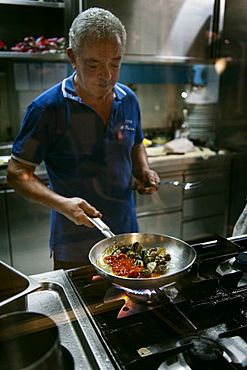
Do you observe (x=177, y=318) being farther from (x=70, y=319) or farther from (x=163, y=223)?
(x=163, y=223)

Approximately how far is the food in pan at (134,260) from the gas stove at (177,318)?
3cm

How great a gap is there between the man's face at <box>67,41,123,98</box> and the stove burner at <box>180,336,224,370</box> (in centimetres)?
76

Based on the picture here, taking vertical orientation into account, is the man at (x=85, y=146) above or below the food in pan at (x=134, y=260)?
above

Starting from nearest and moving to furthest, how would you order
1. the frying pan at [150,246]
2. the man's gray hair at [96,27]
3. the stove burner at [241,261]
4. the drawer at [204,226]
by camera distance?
the frying pan at [150,246] → the stove burner at [241,261] → the man's gray hair at [96,27] → the drawer at [204,226]

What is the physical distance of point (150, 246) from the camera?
2.87 ft

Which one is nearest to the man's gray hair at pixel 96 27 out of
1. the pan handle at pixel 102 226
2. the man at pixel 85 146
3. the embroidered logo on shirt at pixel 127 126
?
the man at pixel 85 146

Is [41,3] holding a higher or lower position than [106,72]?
higher

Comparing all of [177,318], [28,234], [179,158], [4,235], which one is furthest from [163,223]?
[177,318]

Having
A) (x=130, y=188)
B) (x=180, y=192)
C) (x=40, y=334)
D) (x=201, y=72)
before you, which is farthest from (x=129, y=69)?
(x=40, y=334)

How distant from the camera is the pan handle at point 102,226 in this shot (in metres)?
0.82

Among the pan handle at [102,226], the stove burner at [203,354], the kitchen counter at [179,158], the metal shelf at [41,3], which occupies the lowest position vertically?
the kitchen counter at [179,158]

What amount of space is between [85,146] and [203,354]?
0.77 meters

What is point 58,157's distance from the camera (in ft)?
3.75

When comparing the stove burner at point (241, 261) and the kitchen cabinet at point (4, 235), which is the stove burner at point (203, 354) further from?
the kitchen cabinet at point (4, 235)
